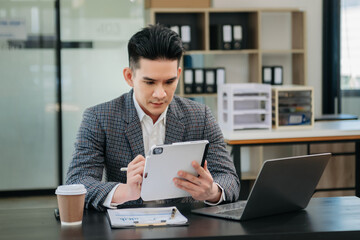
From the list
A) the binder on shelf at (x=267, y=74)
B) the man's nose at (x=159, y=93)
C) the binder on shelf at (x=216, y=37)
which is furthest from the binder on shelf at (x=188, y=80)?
the man's nose at (x=159, y=93)

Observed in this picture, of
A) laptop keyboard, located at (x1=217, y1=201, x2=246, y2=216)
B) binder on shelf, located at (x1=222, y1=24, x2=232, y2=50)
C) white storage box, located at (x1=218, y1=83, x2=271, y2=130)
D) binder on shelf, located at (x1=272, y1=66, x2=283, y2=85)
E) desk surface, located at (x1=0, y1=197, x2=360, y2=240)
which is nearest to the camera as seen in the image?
desk surface, located at (x1=0, y1=197, x2=360, y2=240)

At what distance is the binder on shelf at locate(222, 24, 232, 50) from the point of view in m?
5.23

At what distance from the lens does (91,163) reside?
1.99 metres

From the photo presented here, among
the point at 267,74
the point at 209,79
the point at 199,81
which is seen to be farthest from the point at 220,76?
the point at 267,74

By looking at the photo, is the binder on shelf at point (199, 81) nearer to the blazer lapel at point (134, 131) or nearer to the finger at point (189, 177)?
the blazer lapel at point (134, 131)

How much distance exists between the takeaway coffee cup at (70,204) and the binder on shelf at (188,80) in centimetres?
357

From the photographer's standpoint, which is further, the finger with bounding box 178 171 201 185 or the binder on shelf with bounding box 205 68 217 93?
the binder on shelf with bounding box 205 68 217 93

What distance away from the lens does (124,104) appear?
2.15 m

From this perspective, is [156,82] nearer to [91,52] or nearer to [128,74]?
[128,74]

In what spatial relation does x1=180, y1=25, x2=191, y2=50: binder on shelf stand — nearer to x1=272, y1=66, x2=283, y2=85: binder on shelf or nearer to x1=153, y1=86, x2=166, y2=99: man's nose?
x1=272, y1=66, x2=283, y2=85: binder on shelf

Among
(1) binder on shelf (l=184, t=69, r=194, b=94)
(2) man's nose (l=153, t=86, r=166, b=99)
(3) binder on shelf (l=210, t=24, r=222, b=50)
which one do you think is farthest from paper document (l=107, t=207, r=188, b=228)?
(3) binder on shelf (l=210, t=24, r=222, b=50)

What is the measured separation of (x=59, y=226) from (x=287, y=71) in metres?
4.44

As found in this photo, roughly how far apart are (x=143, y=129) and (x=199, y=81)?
307 centimetres

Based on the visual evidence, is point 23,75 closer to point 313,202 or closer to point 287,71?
point 287,71
